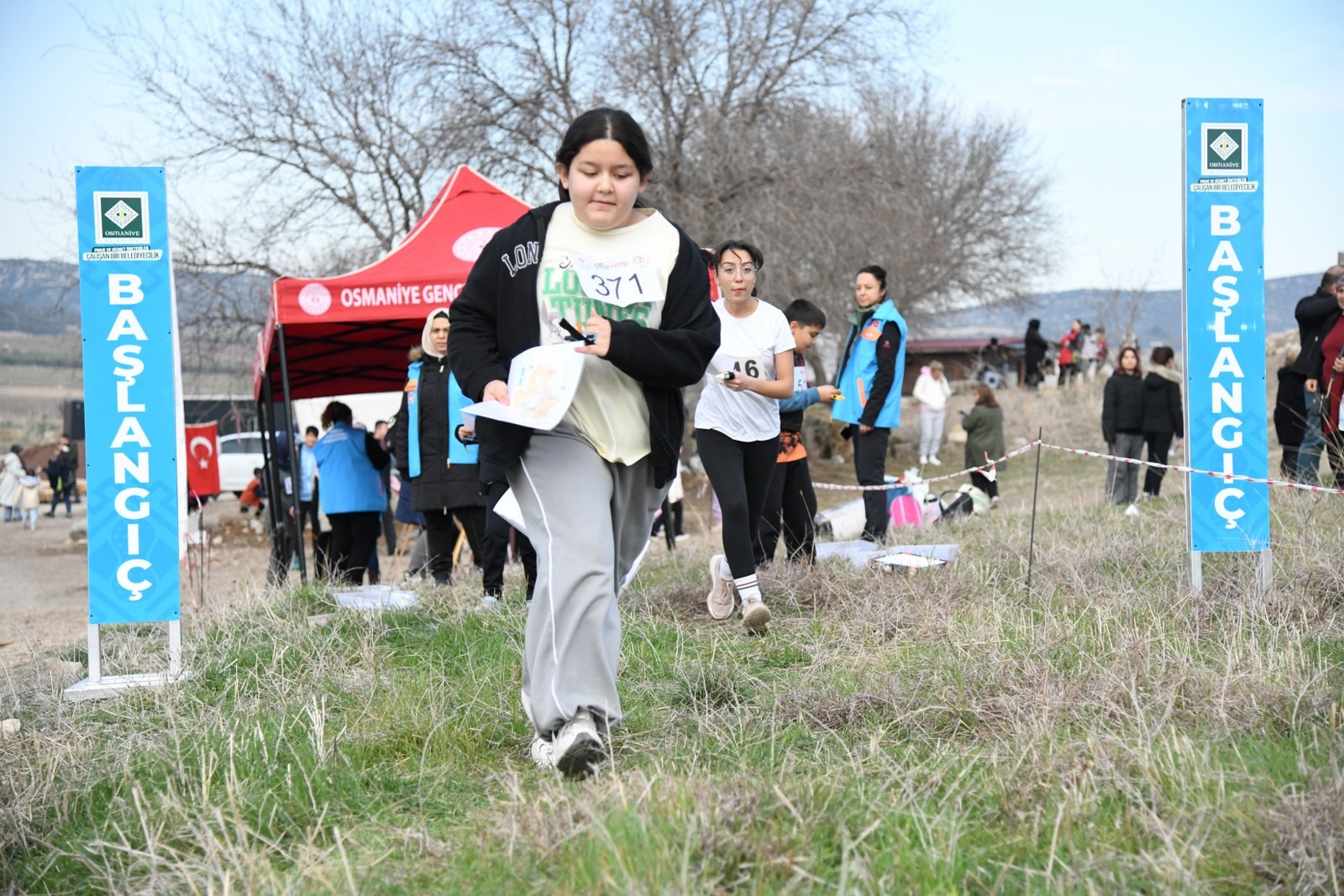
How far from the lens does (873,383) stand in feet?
27.7

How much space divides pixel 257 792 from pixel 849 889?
160 cm

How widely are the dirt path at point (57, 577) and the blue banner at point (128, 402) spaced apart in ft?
1.72

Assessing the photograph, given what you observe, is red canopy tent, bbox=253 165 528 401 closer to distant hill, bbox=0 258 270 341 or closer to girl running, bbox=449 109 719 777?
girl running, bbox=449 109 719 777

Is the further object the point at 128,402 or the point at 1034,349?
the point at 1034,349

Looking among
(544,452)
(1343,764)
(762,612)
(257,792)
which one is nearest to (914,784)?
(1343,764)

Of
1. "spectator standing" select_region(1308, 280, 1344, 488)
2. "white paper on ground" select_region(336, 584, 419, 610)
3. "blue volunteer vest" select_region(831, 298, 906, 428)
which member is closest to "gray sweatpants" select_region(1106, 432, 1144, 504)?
"spectator standing" select_region(1308, 280, 1344, 488)

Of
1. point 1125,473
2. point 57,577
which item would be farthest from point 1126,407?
point 57,577

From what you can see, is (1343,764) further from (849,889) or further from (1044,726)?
(849,889)

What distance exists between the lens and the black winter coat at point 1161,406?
Answer: 1304 cm

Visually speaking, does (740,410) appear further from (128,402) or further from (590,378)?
(128,402)

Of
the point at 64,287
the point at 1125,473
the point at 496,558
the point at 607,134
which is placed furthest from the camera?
the point at 64,287

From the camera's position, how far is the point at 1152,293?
122 feet

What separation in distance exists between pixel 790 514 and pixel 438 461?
224 centimetres

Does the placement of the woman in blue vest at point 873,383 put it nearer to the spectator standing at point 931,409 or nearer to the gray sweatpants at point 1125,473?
the gray sweatpants at point 1125,473
